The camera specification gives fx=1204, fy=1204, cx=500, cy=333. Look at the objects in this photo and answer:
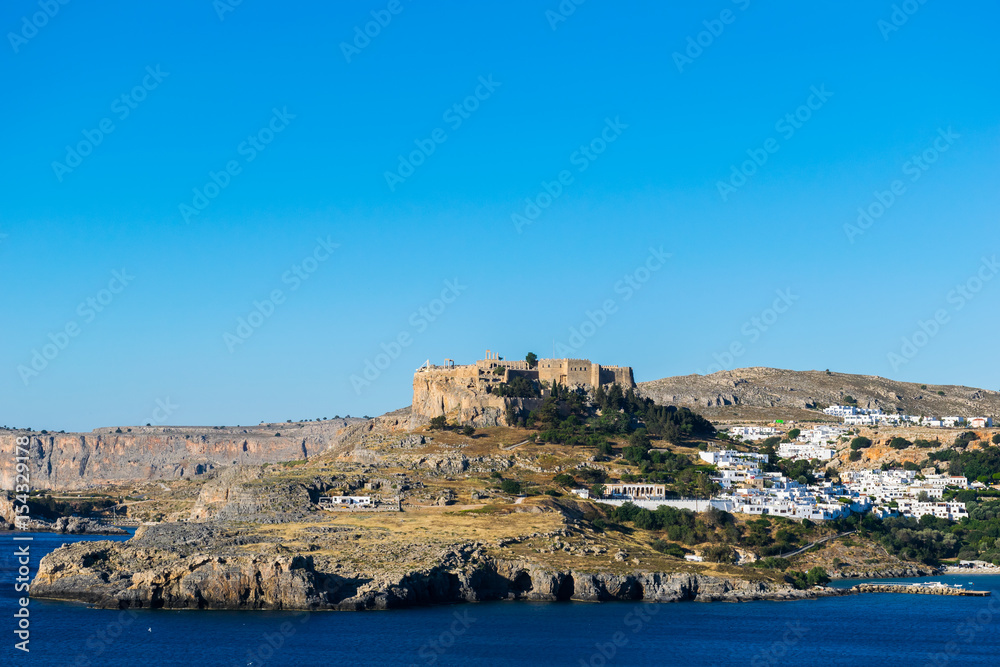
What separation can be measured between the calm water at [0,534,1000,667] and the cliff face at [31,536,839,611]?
146 centimetres

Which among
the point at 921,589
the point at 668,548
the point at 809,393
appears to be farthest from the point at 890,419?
the point at 668,548

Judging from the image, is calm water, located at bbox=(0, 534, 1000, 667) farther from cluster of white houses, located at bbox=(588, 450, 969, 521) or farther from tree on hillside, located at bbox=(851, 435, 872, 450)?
tree on hillside, located at bbox=(851, 435, 872, 450)

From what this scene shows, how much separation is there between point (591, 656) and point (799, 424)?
101383 millimetres

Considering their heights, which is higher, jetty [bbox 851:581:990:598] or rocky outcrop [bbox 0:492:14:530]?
rocky outcrop [bbox 0:492:14:530]

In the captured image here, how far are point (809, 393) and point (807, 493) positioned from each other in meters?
83.6

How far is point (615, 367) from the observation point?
387 ft

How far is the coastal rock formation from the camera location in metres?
60.7

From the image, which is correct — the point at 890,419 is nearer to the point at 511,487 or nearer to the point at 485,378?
the point at 485,378

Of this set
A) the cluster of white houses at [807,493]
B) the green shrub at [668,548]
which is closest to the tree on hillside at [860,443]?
the cluster of white houses at [807,493]

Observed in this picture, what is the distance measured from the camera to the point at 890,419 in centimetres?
15038

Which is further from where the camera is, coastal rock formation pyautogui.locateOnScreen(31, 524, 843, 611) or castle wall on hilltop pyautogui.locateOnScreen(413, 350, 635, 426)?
castle wall on hilltop pyautogui.locateOnScreen(413, 350, 635, 426)

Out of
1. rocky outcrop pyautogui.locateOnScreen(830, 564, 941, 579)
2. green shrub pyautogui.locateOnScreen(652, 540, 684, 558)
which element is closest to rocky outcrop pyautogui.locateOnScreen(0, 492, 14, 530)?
green shrub pyautogui.locateOnScreen(652, 540, 684, 558)

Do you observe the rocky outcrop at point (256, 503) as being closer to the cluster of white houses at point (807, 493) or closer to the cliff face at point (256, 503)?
the cliff face at point (256, 503)

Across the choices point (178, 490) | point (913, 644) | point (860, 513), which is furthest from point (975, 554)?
point (178, 490)
